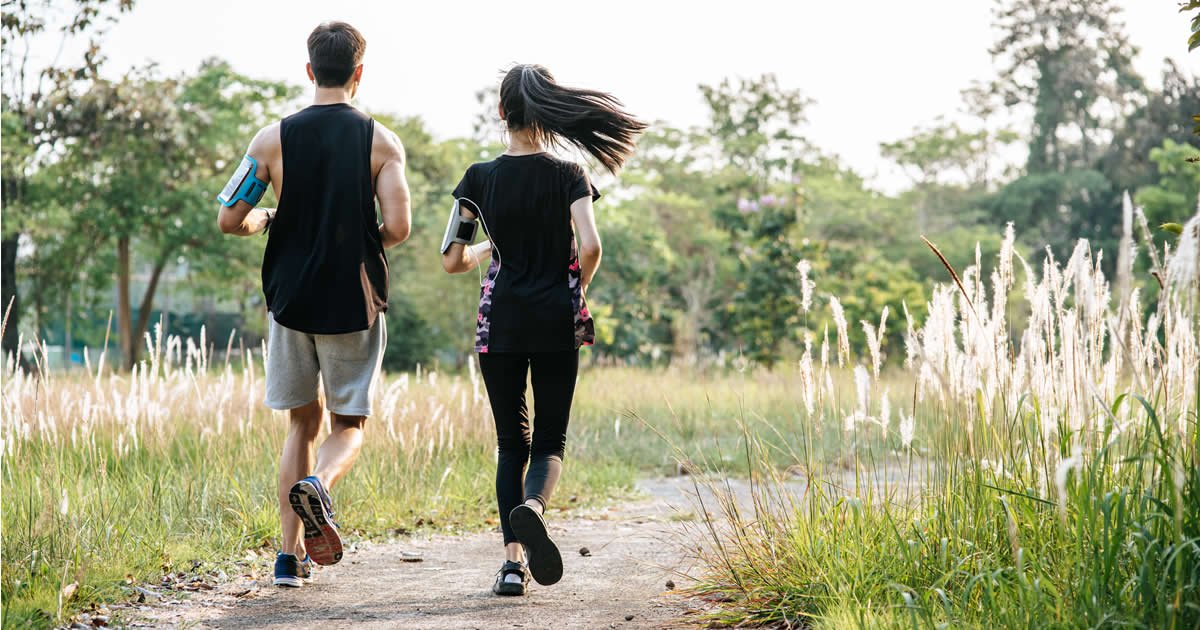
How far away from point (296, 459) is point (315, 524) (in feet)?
1.78

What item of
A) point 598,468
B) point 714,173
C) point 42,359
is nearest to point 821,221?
point 714,173

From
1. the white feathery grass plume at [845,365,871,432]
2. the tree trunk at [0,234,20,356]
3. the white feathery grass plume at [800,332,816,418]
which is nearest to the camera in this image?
the white feathery grass plume at [845,365,871,432]

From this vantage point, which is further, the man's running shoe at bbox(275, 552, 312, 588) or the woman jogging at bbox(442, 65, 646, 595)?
the man's running shoe at bbox(275, 552, 312, 588)

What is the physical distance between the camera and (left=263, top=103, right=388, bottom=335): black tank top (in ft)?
13.5

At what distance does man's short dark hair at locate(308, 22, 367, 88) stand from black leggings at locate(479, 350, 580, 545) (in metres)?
1.20

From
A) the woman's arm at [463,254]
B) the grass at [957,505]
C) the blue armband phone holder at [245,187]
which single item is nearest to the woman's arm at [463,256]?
the woman's arm at [463,254]

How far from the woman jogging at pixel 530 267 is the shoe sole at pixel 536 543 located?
0.69 feet

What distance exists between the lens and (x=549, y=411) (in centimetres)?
425

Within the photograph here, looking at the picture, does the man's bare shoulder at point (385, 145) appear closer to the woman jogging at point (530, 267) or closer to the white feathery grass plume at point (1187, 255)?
the woman jogging at point (530, 267)

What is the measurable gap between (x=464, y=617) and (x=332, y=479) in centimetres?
72

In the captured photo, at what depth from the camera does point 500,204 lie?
418 centimetres

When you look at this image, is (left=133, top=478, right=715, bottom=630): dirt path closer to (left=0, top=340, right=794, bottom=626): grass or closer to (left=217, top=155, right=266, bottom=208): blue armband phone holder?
(left=0, top=340, right=794, bottom=626): grass

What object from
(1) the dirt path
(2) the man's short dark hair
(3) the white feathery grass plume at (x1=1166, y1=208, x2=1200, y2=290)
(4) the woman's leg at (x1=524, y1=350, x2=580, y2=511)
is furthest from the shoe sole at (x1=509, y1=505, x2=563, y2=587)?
(3) the white feathery grass plume at (x1=1166, y1=208, x2=1200, y2=290)

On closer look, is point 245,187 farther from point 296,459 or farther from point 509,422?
point 509,422
